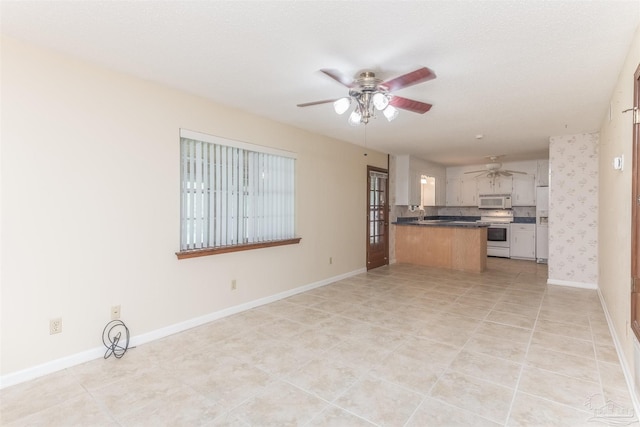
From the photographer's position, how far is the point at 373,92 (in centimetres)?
253

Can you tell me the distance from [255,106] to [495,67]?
2.39 metres

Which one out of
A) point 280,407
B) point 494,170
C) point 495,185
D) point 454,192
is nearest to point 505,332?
point 280,407

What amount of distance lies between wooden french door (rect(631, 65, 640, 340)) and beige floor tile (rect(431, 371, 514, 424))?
0.91m

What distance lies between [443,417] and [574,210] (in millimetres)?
Answer: 4542

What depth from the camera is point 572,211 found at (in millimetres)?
4922

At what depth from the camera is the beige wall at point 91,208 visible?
2270 mm

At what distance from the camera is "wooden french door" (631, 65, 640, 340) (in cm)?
204

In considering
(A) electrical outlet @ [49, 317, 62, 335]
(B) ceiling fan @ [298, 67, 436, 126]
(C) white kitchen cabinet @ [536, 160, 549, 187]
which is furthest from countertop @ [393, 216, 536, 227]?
(A) electrical outlet @ [49, 317, 62, 335]

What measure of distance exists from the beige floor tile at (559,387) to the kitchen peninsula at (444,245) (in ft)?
13.2

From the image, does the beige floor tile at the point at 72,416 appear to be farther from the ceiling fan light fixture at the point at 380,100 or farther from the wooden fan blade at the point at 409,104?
the wooden fan blade at the point at 409,104

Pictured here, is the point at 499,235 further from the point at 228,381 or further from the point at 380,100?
the point at 228,381

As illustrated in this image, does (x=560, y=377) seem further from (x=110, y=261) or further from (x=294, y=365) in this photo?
(x=110, y=261)

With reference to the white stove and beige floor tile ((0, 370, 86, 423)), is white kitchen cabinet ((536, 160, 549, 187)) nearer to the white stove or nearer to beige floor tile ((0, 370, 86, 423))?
the white stove

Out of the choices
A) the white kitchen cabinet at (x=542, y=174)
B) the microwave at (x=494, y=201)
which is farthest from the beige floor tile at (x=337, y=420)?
the microwave at (x=494, y=201)
